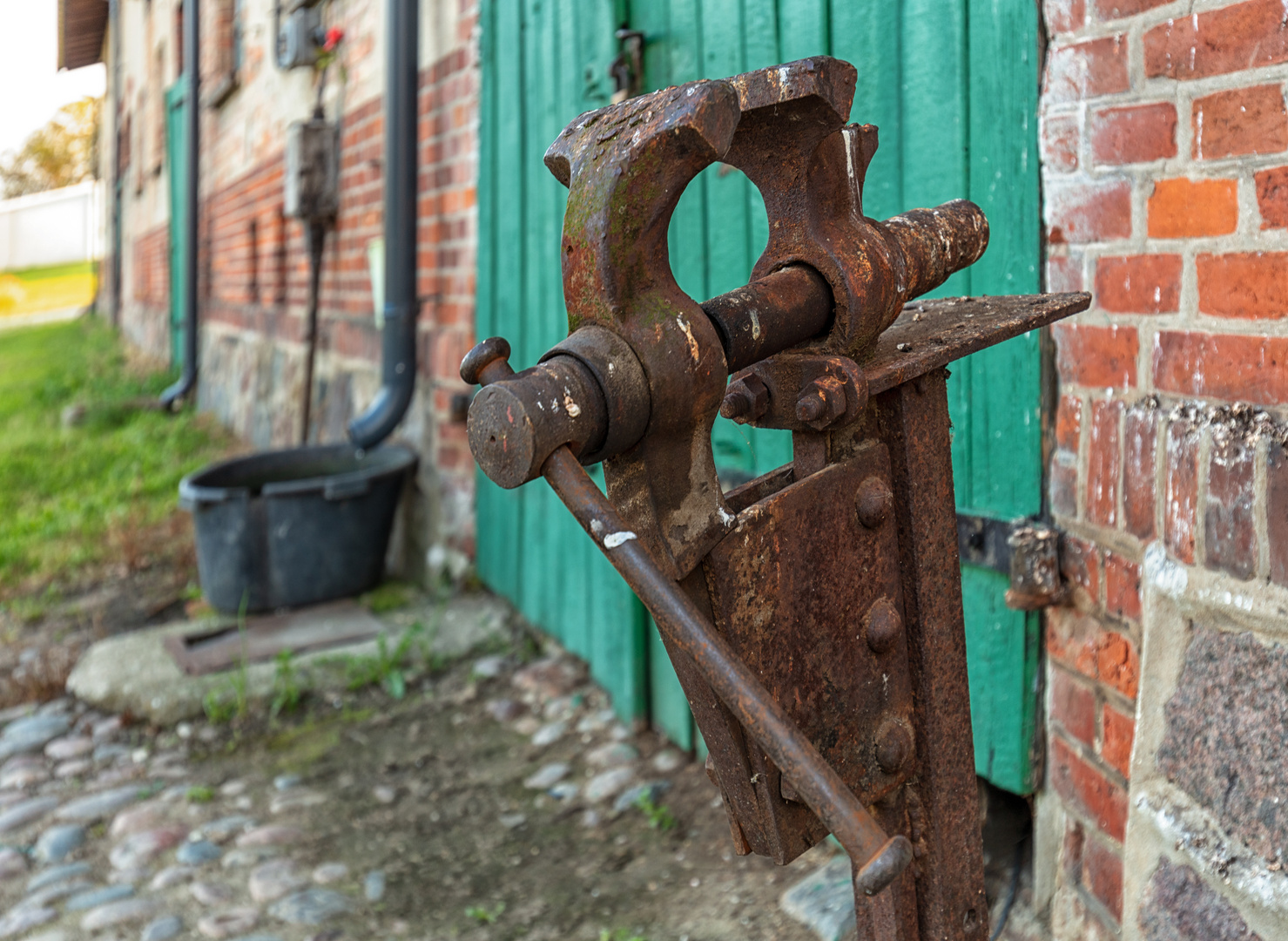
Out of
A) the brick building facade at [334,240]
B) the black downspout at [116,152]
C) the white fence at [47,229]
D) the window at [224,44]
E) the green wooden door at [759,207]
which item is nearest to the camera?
the green wooden door at [759,207]

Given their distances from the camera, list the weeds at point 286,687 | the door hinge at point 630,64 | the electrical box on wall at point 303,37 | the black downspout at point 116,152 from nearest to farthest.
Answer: the door hinge at point 630,64, the weeds at point 286,687, the electrical box on wall at point 303,37, the black downspout at point 116,152

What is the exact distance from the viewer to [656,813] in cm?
230

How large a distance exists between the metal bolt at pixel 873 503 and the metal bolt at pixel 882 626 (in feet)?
0.23

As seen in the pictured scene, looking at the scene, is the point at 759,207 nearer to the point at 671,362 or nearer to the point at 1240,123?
the point at 1240,123

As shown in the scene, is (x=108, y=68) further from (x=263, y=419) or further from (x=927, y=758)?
(x=927, y=758)

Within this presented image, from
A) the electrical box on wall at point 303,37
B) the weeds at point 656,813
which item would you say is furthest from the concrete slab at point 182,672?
the electrical box on wall at point 303,37

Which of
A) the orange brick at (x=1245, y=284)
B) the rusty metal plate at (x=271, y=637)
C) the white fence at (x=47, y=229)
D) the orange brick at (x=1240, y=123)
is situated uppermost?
the white fence at (x=47, y=229)

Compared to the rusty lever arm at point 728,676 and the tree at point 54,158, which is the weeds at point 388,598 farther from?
the tree at point 54,158

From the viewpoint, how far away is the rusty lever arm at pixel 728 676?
0.65m

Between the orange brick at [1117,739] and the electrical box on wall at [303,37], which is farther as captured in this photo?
the electrical box on wall at [303,37]

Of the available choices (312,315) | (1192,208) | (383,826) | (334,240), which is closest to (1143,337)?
(1192,208)

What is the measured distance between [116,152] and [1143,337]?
15.9 meters

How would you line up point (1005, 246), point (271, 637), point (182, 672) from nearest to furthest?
point (1005, 246) < point (182, 672) < point (271, 637)

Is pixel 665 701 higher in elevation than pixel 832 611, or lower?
lower
